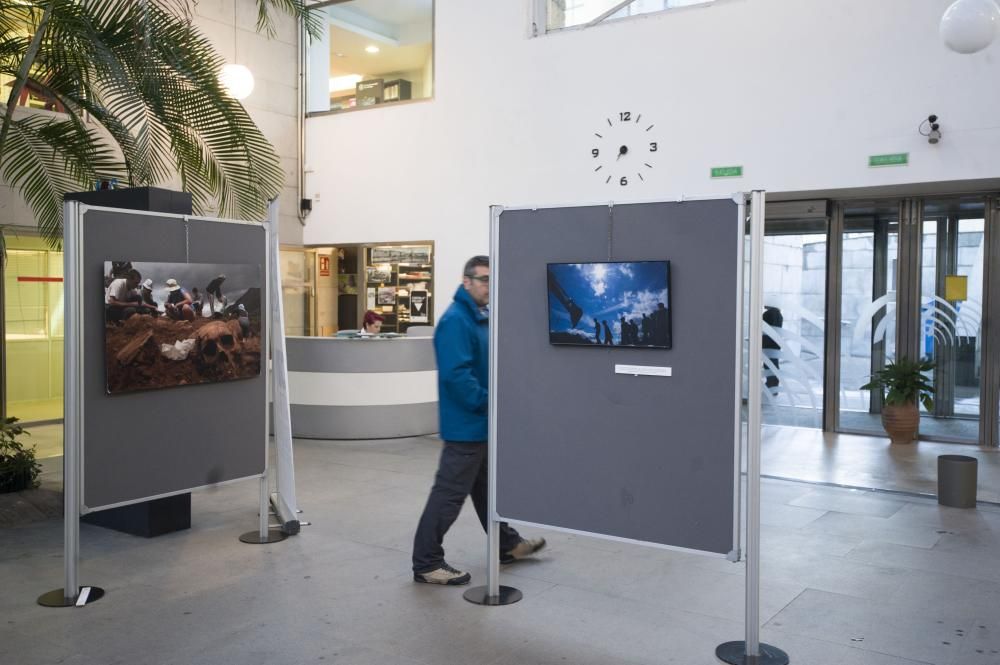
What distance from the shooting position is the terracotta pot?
32.4ft

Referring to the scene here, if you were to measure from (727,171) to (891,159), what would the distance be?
1.62 metres

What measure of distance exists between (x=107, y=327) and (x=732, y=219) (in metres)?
3.37

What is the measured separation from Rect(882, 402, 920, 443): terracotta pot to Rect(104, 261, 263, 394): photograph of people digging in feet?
24.1

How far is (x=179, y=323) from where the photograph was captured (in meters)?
5.26

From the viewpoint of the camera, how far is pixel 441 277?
11711 mm

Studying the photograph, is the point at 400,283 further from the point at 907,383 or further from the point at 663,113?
the point at 907,383

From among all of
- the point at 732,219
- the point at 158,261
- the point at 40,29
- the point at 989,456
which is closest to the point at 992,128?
the point at 989,456

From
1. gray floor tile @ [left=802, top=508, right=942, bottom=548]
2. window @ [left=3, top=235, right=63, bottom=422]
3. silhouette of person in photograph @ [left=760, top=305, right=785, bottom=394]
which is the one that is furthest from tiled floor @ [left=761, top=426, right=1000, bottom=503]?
window @ [left=3, top=235, right=63, bottom=422]

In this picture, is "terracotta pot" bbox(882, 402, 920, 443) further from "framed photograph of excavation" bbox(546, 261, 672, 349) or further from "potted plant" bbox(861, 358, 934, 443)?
"framed photograph of excavation" bbox(546, 261, 672, 349)

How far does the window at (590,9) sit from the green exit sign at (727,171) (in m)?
1.83

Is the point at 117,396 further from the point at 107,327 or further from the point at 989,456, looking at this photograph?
the point at 989,456

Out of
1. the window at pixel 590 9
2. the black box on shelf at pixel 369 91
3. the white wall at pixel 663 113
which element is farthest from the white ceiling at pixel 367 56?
the window at pixel 590 9

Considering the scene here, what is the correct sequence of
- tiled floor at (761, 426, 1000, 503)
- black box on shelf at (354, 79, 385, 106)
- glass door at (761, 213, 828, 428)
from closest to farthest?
tiled floor at (761, 426, 1000, 503), glass door at (761, 213, 828, 428), black box on shelf at (354, 79, 385, 106)

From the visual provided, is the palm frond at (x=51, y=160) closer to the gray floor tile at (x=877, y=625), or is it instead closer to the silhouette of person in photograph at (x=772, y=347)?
the gray floor tile at (x=877, y=625)
